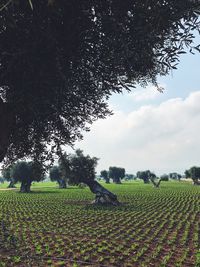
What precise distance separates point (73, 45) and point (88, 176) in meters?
46.9

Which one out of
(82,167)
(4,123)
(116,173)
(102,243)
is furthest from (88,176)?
(116,173)

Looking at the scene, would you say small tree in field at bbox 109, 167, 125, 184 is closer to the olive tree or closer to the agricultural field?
the agricultural field

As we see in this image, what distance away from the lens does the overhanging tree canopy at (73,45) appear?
9.15m

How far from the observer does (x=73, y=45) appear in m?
10.1

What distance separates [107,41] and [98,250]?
12.6 meters

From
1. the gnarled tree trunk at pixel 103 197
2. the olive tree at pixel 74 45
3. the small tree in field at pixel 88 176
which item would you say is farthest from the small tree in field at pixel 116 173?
the olive tree at pixel 74 45

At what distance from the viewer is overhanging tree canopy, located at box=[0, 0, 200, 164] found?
9.15m

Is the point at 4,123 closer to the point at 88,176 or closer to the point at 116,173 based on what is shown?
the point at 88,176

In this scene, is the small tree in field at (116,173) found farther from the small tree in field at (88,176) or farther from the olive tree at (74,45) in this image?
the olive tree at (74,45)

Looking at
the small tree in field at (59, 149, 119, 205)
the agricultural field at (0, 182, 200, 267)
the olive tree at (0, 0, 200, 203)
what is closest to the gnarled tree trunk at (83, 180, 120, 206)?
the small tree in field at (59, 149, 119, 205)

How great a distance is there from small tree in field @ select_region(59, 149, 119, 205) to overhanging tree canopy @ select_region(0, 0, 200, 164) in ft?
131

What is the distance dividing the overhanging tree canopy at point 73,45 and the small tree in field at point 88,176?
131 ft

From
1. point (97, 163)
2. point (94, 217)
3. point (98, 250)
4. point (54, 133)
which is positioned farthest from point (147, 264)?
point (97, 163)

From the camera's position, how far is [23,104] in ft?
34.5
